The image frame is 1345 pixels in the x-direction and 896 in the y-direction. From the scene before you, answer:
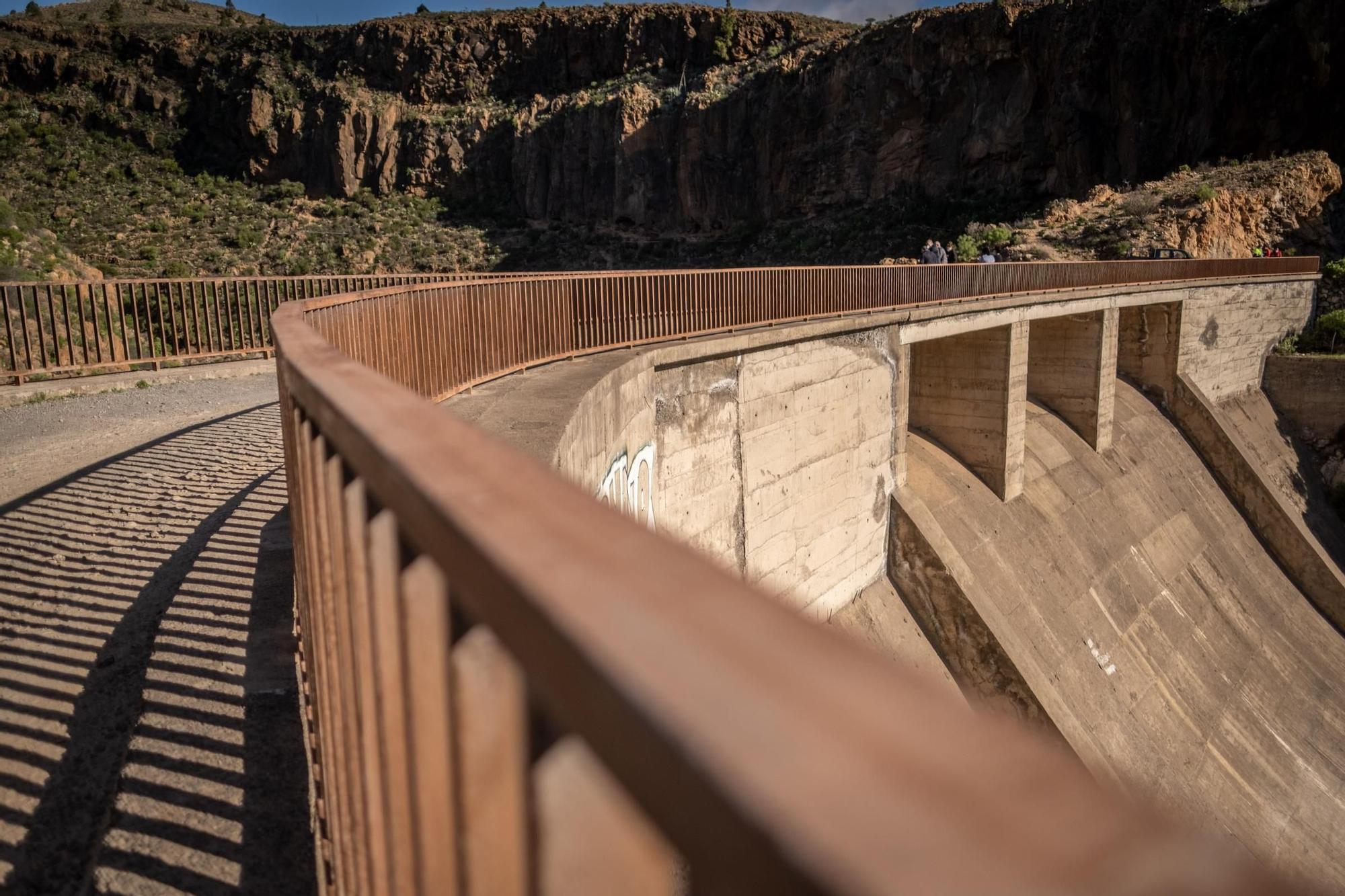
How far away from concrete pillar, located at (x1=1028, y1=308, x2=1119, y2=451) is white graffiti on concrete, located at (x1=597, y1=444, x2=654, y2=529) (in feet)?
43.9

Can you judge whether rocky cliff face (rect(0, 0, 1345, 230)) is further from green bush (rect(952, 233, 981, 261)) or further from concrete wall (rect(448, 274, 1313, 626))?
concrete wall (rect(448, 274, 1313, 626))

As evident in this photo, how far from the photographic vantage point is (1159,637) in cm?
1717

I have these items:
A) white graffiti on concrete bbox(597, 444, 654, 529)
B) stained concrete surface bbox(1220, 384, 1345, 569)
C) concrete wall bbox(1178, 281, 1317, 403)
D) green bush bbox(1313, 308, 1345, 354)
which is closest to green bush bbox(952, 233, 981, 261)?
concrete wall bbox(1178, 281, 1317, 403)

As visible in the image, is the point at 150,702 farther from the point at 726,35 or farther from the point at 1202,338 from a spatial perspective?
the point at 726,35

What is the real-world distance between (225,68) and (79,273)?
59357 millimetres

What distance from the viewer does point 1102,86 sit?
4306 centimetres

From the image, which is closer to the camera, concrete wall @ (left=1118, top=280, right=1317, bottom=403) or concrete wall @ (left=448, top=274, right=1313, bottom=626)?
concrete wall @ (left=448, top=274, right=1313, bottom=626)

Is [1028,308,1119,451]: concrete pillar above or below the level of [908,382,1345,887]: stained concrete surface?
above

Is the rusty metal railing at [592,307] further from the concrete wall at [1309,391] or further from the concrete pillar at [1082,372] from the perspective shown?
the concrete wall at [1309,391]

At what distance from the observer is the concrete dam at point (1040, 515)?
424 inches

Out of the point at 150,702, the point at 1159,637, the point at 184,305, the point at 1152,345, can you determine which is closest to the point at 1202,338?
the point at 1152,345

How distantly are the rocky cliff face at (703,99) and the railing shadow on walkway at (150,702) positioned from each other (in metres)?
43.8

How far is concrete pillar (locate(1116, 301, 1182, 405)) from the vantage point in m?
23.0

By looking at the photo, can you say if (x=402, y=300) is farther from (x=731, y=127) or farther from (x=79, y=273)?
(x=731, y=127)
